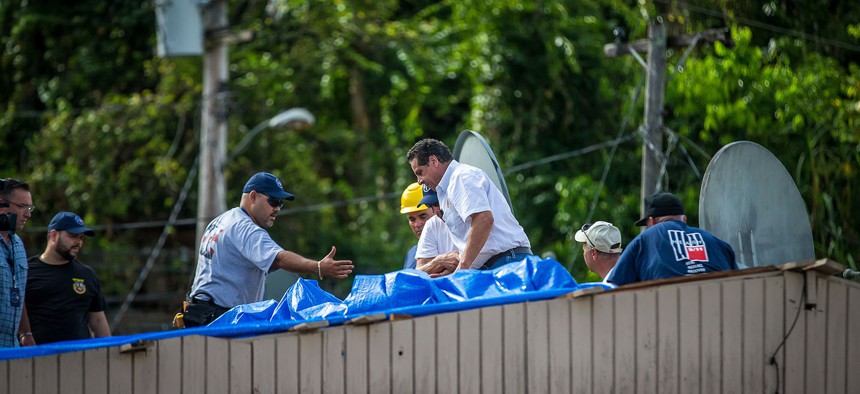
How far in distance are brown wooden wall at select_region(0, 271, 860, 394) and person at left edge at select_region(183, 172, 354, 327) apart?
162 centimetres

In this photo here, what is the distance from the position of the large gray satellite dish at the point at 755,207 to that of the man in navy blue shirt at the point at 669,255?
51.7 inches

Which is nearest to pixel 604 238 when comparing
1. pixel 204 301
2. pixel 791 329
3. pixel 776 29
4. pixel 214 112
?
pixel 791 329

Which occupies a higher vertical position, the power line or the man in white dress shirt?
the power line

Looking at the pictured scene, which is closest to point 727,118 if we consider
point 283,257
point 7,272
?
point 283,257

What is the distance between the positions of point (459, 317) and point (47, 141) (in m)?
17.9

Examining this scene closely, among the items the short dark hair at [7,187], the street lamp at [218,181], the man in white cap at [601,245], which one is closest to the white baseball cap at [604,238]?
the man in white cap at [601,245]

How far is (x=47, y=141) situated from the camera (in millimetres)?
21672

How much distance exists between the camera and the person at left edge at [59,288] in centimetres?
752

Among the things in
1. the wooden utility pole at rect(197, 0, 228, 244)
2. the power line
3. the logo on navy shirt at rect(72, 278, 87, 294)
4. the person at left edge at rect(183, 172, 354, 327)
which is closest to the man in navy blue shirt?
the person at left edge at rect(183, 172, 354, 327)

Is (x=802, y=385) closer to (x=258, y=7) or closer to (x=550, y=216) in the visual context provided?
(x=550, y=216)

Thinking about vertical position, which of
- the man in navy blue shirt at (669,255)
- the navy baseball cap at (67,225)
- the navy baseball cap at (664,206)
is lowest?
the man in navy blue shirt at (669,255)

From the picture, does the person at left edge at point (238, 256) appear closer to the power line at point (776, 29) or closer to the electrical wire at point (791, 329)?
the electrical wire at point (791, 329)

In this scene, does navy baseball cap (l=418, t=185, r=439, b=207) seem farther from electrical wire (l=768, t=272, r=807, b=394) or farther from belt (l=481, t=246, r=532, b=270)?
electrical wire (l=768, t=272, r=807, b=394)

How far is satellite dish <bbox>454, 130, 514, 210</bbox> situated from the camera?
25.4ft
